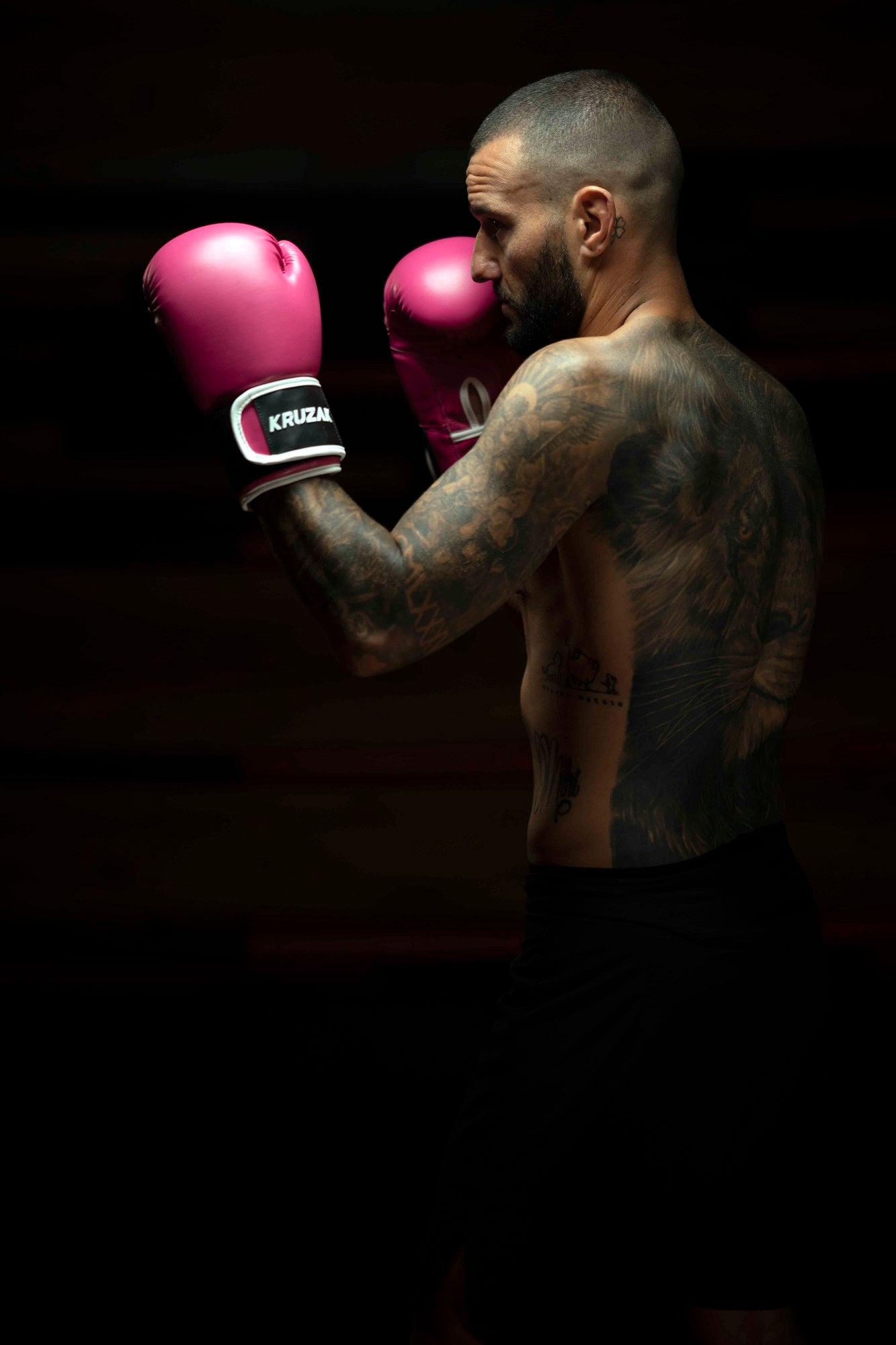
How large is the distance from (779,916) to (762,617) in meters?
0.30

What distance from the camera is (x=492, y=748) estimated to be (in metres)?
2.83

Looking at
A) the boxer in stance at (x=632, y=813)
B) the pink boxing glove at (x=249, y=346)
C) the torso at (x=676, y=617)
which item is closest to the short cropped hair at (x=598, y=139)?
the boxer in stance at (x=632, y=813)

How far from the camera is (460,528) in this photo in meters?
1.13

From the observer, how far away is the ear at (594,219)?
4.08ft

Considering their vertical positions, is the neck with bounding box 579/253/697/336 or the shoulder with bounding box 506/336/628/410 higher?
the neck with bounding box 579/253/697/336

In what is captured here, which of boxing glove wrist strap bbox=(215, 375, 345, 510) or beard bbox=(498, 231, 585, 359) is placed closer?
boxing glove wrist strap bbox=(215, 375, 345, 510)

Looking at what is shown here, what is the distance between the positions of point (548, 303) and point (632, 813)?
507mm

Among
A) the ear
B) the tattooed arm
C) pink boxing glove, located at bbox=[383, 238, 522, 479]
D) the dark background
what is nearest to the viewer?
the tattooed arm

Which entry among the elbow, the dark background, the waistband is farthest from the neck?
the dark background

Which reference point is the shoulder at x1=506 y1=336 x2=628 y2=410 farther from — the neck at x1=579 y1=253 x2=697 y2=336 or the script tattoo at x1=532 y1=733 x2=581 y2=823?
the script tattoo at x1=532 y1=733 x2=581 y2=823

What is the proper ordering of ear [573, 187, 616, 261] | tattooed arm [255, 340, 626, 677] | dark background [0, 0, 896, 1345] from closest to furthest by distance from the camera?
tattooed arm [255, 340, 626, 677] → ear [573, 187, 616, 261] → dark background [0, 0, 896, 1345]

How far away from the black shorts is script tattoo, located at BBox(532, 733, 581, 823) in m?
0.08

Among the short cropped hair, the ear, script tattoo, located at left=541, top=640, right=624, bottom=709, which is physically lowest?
script tattoo, located at left=541, top=640, right=624, bottom=709

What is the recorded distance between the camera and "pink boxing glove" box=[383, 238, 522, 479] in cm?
144
